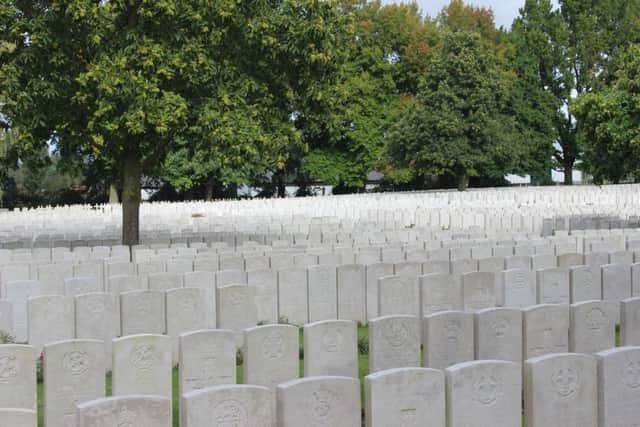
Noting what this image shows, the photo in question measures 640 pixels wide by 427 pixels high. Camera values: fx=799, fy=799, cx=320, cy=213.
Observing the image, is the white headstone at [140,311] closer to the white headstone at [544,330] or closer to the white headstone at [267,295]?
the white headstone at [267,295]

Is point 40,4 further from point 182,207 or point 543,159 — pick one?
point 543,159

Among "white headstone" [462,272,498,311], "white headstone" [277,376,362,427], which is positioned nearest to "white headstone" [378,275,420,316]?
"white headstone" [462,272,498,311]

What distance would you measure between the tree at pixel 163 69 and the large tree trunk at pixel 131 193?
11.5 inches

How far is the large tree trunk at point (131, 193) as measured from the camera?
14.8 m

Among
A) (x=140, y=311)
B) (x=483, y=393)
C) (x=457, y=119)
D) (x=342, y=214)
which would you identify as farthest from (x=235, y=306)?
(x=457, y=119)

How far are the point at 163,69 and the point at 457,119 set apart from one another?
30163 millimetres

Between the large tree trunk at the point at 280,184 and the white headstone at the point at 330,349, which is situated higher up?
the large tree trunk at the point at 280,184

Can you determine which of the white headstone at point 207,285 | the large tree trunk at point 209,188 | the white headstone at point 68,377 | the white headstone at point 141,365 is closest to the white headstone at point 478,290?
the white headstone at point 207,285

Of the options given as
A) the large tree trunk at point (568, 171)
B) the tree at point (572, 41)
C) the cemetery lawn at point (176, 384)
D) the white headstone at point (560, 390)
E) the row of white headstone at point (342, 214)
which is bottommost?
the cemetery lawn at point (176, 384)

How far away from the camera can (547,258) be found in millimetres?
10148

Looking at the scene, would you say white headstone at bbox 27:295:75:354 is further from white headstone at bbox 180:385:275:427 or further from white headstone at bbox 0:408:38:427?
white headstone at bbox 180:385:275:427

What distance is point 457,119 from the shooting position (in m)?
41.1

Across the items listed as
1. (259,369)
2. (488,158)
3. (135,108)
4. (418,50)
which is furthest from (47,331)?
(418,50)

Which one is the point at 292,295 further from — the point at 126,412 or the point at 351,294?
the point at 126,412
